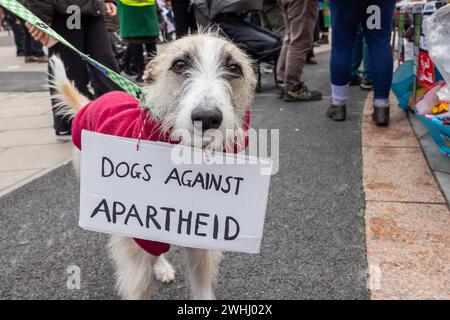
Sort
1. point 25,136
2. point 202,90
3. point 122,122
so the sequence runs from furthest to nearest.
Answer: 1. point 25,136
2. point 122,122
3. point 202,90

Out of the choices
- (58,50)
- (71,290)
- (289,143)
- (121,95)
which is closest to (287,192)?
(289,143)

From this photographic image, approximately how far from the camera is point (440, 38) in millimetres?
3189

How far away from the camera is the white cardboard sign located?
1.78m

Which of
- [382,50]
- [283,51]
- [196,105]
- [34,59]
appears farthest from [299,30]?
[34,59]

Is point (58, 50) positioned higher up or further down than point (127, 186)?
higher up

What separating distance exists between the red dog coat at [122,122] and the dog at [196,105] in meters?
0.08

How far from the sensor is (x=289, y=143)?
15.4 feet

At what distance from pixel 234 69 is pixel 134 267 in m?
1.12

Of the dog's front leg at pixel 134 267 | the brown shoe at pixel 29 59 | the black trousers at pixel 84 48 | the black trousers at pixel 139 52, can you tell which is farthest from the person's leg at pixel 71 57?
the brown shoe at pixel 29 59

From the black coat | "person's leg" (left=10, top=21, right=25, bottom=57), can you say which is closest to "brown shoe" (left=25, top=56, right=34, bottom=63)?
"person's leg" (left=10, top=21, right=25, bottom=57)

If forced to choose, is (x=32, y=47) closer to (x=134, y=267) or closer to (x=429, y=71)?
(x=429, y=71)

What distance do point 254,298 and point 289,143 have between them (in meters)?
2.61

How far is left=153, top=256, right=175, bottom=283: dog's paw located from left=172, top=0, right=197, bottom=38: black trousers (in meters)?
4.76

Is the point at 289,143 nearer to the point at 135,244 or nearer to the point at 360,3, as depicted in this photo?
the point at 360,3
